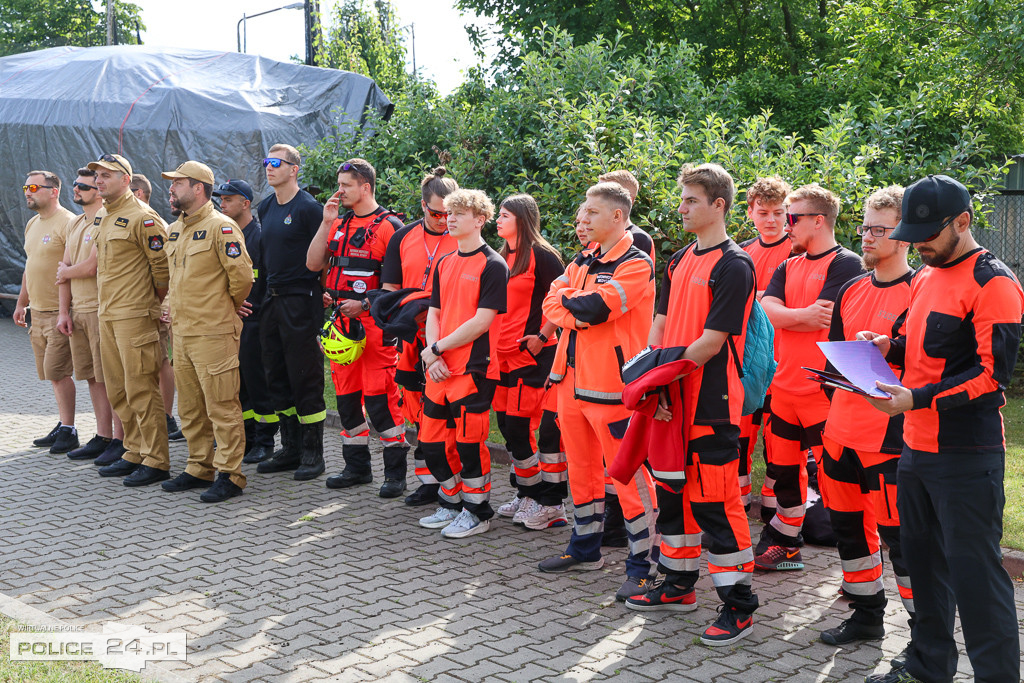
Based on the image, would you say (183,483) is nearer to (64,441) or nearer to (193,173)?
(64,441)

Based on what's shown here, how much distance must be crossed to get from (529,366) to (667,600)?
2.14 meters

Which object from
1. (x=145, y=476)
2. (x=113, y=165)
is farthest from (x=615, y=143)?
(x=145, y=476)

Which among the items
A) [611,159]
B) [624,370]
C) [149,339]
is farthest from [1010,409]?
[149,339]

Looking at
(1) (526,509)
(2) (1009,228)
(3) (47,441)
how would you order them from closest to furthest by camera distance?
(1) (526,509) < (3) (47,441) < (2) (1009,228)

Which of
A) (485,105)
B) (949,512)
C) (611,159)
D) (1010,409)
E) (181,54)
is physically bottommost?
(1010,409)

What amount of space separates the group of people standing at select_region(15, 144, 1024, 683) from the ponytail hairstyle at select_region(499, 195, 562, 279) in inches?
0.9

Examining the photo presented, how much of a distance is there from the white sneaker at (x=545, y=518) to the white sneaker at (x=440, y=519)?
0.51 m

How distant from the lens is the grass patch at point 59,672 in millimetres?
4145

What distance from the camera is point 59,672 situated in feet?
13.9

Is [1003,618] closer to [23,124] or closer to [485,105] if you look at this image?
[485,105]

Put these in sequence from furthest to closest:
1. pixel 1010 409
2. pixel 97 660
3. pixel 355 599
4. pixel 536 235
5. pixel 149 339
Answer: pixel 1010 409
pixel 149 339
pixel 536 235
pixel 355 599
pixel 97 660

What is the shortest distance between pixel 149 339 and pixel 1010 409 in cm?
848

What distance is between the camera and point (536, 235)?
664 cm

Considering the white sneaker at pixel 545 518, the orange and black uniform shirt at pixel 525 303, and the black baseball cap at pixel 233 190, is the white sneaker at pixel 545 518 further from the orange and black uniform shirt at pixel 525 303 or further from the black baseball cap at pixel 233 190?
the black baseball cap at pixel 233 190
